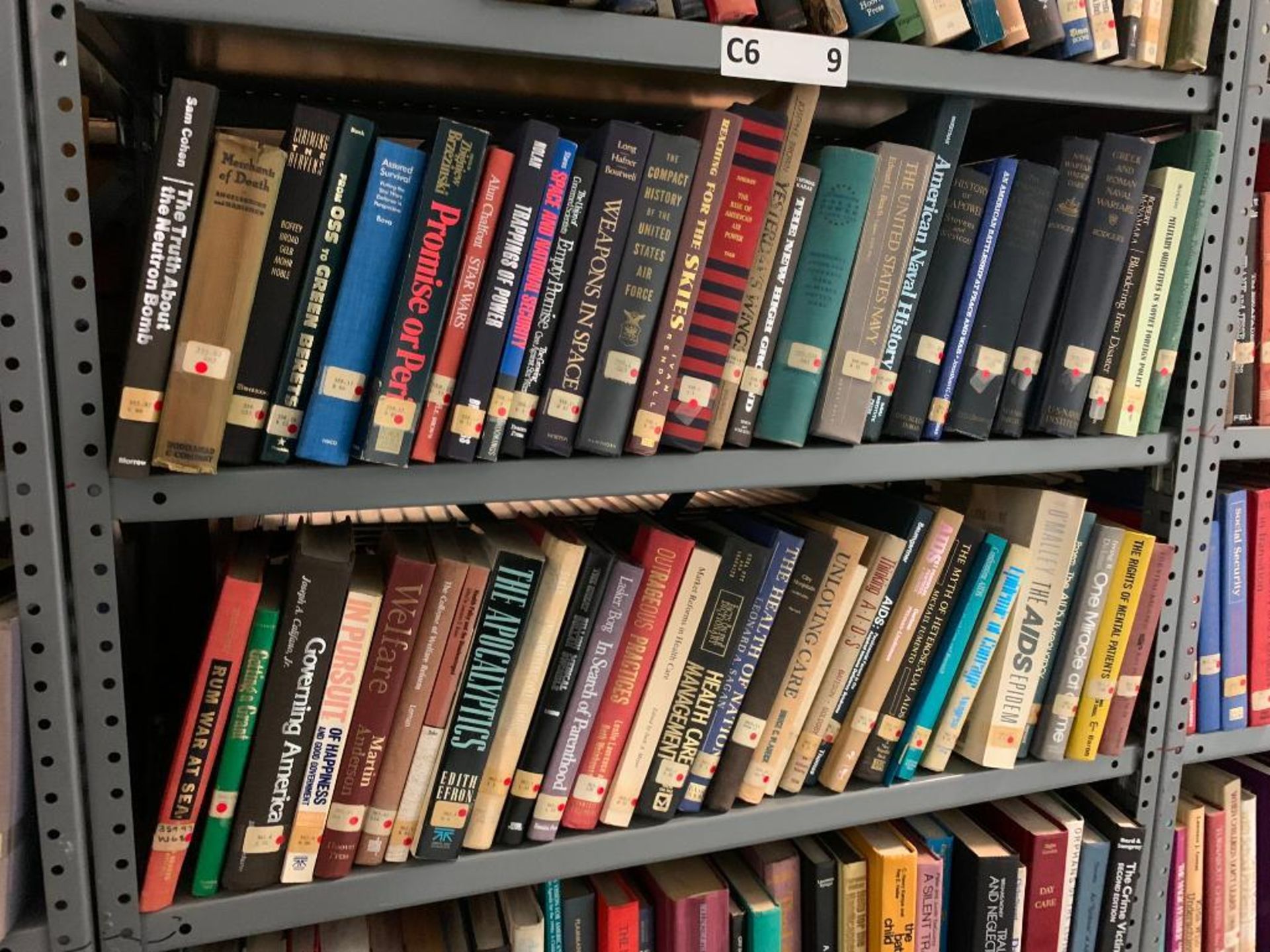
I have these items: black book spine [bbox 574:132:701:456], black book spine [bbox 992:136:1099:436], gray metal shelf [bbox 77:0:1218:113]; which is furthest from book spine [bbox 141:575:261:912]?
black book spine [bbox 992:136:1099:436]

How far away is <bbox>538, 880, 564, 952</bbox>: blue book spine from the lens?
0.97 metres

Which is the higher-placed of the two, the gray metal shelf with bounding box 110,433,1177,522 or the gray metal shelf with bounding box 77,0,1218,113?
the gray metal shelf with bounding box 77,0,1218,113

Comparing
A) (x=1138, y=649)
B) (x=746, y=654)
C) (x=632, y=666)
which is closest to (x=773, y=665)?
(x=746, y=654)

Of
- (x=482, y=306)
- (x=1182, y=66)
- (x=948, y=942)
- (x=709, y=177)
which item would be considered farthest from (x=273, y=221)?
(x=948, y=942)

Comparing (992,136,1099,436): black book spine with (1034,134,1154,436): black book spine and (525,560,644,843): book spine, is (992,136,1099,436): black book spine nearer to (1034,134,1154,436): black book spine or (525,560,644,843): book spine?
(1034,134,1154,436): black book spine

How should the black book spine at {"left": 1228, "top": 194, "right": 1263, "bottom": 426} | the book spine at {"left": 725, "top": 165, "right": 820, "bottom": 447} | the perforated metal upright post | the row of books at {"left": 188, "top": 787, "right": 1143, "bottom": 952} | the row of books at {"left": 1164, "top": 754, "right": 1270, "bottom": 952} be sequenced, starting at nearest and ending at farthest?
the perforated metal upright post, the book spine at {"left": 725, "top": 165, "right": 820, "bottom": 447}, the row of books at {"left": 188, "top": 787, "right": 1143, "bottom": 952}, the black book spine at {"left": 1228, "top": 194, "right": 1263, "bottom": 426}, the row of books at {"left": 1164, "top": 754, "right": 1270, "bottom": 952}

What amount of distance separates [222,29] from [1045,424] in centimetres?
90

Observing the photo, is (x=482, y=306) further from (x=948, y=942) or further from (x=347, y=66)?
(x=948, y=942)

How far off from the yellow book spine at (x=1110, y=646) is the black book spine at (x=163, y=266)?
101 cm

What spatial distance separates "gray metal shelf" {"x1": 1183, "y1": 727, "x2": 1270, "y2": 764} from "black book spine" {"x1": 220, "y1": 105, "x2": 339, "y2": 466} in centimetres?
115

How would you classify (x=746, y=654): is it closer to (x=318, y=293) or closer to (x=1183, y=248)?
(x=318, y=293)

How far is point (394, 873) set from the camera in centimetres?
86

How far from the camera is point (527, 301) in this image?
0.80 m

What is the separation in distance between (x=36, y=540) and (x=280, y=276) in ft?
0.93
